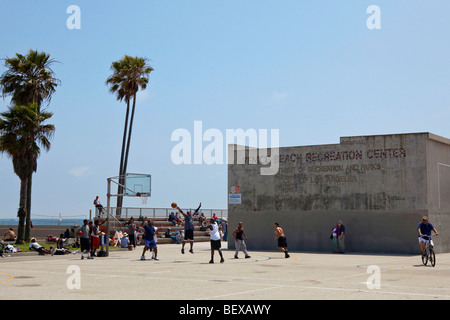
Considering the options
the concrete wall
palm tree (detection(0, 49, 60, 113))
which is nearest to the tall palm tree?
palm tree (detection(0, 49, 60, 113))

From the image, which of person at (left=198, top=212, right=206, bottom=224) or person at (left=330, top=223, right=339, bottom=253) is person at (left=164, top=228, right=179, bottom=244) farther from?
person at (left=330, top=223, right=339, bottom=253)

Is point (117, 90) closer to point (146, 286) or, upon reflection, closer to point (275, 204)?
point (275, 204)

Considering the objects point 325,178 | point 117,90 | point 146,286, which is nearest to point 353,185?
point 325,178

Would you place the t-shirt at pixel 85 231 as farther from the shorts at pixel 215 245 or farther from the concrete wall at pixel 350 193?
the concrete wall at pixel 350 193

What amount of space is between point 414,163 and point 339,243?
5.82m

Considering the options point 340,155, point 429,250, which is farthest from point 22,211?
point 429,250

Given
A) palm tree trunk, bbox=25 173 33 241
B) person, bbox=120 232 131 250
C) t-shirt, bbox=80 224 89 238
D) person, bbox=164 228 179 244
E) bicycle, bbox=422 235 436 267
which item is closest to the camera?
bicycle, bbox=422 235 436 267

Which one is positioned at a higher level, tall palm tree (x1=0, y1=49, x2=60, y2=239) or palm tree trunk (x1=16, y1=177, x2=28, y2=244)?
tall palm tree (x1=0, y1=49, x2=60, y2=239)

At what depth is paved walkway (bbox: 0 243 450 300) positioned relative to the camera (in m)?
12.7

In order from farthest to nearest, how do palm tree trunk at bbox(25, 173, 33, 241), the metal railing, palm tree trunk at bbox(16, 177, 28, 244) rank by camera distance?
the metal railing, palm tree trunk at bbox(25, 173, 33, 241), palm tree trunk at bbox(16, 177, 28, 244)

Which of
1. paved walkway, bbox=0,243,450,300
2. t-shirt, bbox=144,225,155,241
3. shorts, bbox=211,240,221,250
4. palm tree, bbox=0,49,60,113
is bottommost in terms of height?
paved walkway, bbox=0,243,450,300

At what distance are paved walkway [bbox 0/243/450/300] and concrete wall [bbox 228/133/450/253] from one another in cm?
851

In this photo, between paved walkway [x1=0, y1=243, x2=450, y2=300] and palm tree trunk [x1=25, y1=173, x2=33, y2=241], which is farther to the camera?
palm tree trunk [x1=25, y1=173, x2=33, y2=241]

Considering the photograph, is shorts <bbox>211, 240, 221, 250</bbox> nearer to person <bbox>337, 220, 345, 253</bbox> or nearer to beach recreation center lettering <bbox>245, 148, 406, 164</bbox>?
person <bbox>337, 220, 345, 253</bbox>
